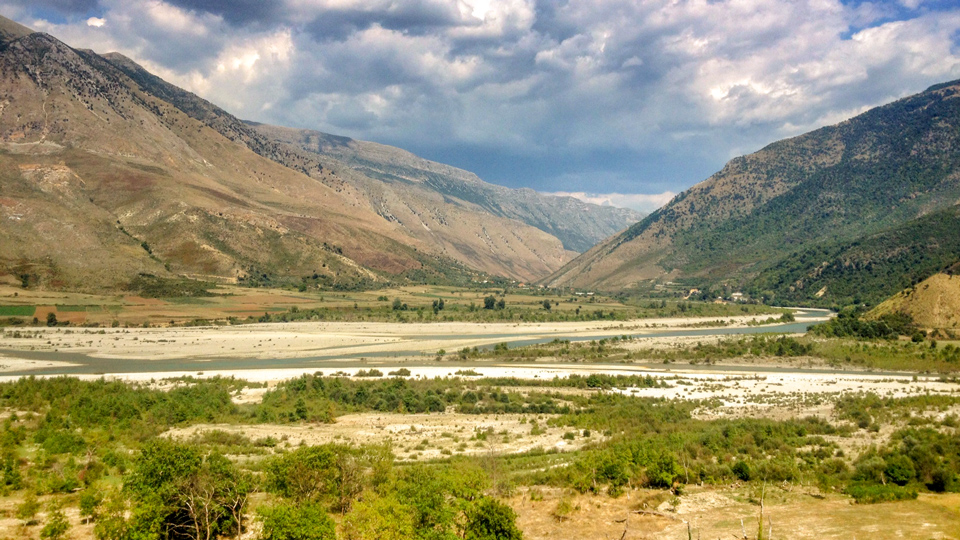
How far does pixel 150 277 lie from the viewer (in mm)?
128500

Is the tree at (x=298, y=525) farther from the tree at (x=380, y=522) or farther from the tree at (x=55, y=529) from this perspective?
the tree at (x=55, y=529)

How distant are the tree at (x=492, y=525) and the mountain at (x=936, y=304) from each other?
267 feet

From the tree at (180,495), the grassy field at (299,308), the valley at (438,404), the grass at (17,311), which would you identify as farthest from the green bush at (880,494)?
the grass at (17,311)

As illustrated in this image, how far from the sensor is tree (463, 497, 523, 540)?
17.0 metres

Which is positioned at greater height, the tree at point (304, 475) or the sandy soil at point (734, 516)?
the tree at point (304, 475)

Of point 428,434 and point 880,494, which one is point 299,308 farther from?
point 880,494

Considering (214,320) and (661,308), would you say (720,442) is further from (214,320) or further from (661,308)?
(661,308)

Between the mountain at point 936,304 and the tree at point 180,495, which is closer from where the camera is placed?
the tree at point 180,495

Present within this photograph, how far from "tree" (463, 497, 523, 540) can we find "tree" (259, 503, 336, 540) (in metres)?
3.86

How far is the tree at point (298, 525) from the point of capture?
1596cm

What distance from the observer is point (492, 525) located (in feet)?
56.0

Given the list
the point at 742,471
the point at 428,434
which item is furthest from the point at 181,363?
the point at 742,471

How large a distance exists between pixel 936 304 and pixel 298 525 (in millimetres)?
89249

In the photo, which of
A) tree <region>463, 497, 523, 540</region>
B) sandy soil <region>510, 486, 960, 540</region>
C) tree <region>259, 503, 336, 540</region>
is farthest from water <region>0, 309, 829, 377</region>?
tree <region>463, 497, 523, 540</region>
